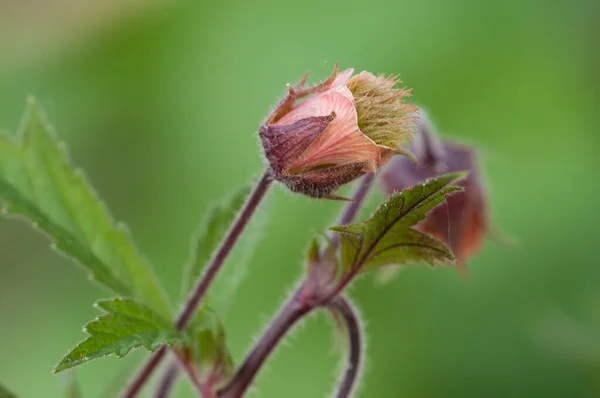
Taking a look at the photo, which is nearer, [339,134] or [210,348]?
[339,134]

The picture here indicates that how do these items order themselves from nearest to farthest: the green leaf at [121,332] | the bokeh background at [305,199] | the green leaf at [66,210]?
the green leaf at [121,332] < the green leaf at [66,210] < the bokeh background at [305,199]

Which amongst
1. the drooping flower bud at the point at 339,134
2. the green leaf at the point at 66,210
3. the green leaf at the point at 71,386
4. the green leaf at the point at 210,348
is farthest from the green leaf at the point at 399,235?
the green leaf at the point at 71,386

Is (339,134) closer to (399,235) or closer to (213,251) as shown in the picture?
(399,235)

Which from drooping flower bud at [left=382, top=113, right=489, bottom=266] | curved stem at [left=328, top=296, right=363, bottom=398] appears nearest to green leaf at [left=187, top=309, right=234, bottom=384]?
curved stem at [left=328, top=296, right=363, bottom=398]

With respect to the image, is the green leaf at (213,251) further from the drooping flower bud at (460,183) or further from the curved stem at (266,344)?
the drooping flower bud at (460,183)

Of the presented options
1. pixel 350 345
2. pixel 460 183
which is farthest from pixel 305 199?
pixel 350 345

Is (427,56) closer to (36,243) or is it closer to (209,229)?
(36,243)
